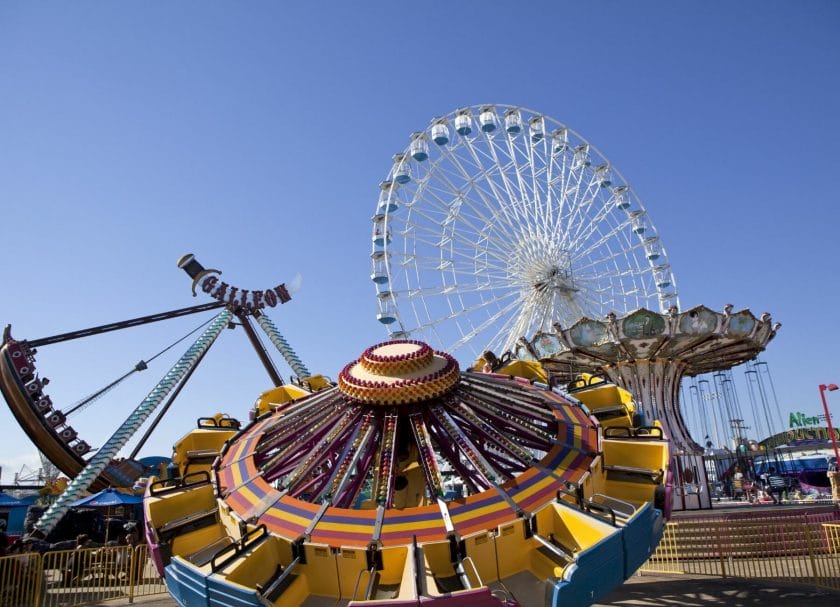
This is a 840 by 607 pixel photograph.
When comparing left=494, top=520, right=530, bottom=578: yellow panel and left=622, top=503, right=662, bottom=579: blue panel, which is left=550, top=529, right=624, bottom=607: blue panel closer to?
left=622, top=503, right=662, bottom=579: blue panel

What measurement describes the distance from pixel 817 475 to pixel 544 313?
42.7 m

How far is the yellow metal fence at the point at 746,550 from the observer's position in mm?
12734

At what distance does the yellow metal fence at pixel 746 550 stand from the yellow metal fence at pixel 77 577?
12.3 meters

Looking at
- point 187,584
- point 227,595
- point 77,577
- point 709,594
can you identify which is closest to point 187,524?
point 187,584

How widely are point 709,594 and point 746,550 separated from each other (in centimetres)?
435

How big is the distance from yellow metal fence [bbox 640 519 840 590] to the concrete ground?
899mm

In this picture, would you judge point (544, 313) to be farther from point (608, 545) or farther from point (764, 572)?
point (608, 545)

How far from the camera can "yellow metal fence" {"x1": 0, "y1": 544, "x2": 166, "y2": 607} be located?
42.2 ft

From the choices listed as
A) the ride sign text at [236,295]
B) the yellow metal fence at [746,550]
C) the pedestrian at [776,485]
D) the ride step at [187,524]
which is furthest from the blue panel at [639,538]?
the pedestrian at [776,485]

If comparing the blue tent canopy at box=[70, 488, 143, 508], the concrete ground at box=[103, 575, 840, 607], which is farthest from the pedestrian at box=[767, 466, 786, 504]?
the blue tent canopy at box=[70, 488, 143, 508]

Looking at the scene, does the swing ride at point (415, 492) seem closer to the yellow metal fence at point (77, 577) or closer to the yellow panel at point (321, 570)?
the yellow panel at point (321, 570)

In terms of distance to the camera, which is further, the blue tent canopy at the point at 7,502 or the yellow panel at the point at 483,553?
the blue tent canopy at the point at 7,502

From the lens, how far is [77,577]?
14070mm

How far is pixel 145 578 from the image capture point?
51.0 feet
